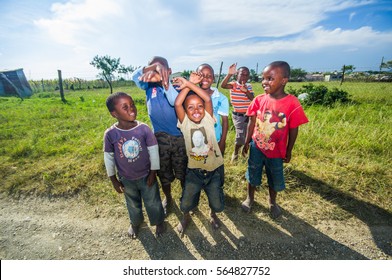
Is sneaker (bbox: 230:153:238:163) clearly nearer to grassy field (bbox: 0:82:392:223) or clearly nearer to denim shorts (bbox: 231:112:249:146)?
grassy field (bbox: 0:82:392:223)

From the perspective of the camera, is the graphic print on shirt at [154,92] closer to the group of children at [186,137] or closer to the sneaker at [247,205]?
the group of children at [186,137]

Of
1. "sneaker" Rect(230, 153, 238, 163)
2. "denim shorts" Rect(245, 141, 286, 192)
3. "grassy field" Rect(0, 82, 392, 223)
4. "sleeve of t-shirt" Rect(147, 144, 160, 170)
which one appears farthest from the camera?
"sneaker" Rect(230, 153, 238, 163)

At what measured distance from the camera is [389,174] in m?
2.99

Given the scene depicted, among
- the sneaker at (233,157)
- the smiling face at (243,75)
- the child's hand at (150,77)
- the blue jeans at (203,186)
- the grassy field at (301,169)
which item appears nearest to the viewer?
the child's hand at (150,77)

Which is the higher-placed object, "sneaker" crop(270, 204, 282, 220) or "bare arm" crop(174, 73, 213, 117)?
"bare arm" crop(174, 73, 213, 117)

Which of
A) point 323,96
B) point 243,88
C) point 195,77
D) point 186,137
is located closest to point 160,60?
point 195,77

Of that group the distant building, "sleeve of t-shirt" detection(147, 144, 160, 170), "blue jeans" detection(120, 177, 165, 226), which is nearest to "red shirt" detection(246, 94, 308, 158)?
"sleeve of t-shirt" detection(147, 144, 160, 170)

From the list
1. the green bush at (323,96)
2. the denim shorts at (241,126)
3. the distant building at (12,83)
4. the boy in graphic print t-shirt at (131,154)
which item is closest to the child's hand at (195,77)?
the boy in graphic print t-shirt at (131,154)

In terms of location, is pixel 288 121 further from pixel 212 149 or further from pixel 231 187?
pixel 231 187

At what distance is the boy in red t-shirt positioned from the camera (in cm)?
200

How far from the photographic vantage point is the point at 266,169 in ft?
7.84

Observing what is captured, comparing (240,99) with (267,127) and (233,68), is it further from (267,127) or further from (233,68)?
(267,127)

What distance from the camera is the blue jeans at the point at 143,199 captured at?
2055 millimetres

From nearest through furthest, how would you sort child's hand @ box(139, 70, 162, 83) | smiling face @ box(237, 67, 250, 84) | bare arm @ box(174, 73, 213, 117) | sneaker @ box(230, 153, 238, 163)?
bare arm @ box(174, 73, 213, 117)
child's hand @ box(139, 70, 162, 83)
smiling face @ box(237, 67, 250, 84)
sneaker @ box(230, 153, 238, 163)
